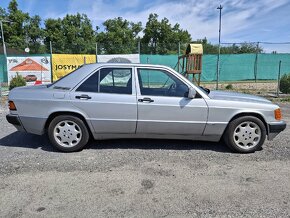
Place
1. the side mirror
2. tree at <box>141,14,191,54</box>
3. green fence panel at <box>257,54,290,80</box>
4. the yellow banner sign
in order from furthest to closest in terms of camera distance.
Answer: tree at <box>141,14,191,54</box> → green fence panel at <box>257,54,290,80</box> → the yellow banner sign → the side mirror

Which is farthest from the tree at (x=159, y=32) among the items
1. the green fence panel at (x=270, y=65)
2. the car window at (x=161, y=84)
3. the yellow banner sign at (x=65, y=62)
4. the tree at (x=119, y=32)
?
the car window at (x=161, y=84)

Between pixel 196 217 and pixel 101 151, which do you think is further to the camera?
pixel 101 151

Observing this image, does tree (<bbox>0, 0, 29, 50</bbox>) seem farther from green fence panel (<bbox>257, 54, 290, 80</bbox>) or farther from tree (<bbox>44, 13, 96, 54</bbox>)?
green fence panel (<bbox>257, 54, 290, 80</bbox>)

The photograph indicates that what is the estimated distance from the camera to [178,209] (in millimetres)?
2859

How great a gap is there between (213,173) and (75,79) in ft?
9.38

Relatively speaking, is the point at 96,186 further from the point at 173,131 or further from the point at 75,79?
the point at 75,79

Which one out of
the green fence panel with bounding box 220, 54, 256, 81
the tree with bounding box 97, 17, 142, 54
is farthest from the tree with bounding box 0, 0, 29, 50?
the green fence panel with bounding box 220, 54, 256, 81

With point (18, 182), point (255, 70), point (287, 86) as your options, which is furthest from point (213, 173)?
point (255, 70)

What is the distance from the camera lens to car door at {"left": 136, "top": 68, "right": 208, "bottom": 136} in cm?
440

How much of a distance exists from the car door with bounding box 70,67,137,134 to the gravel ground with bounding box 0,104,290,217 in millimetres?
506

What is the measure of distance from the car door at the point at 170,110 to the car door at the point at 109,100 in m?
0.17

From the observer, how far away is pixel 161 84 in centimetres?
474

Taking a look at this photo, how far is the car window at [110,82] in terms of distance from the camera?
4.50 m

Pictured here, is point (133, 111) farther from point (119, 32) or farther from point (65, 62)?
point (119, 32)
